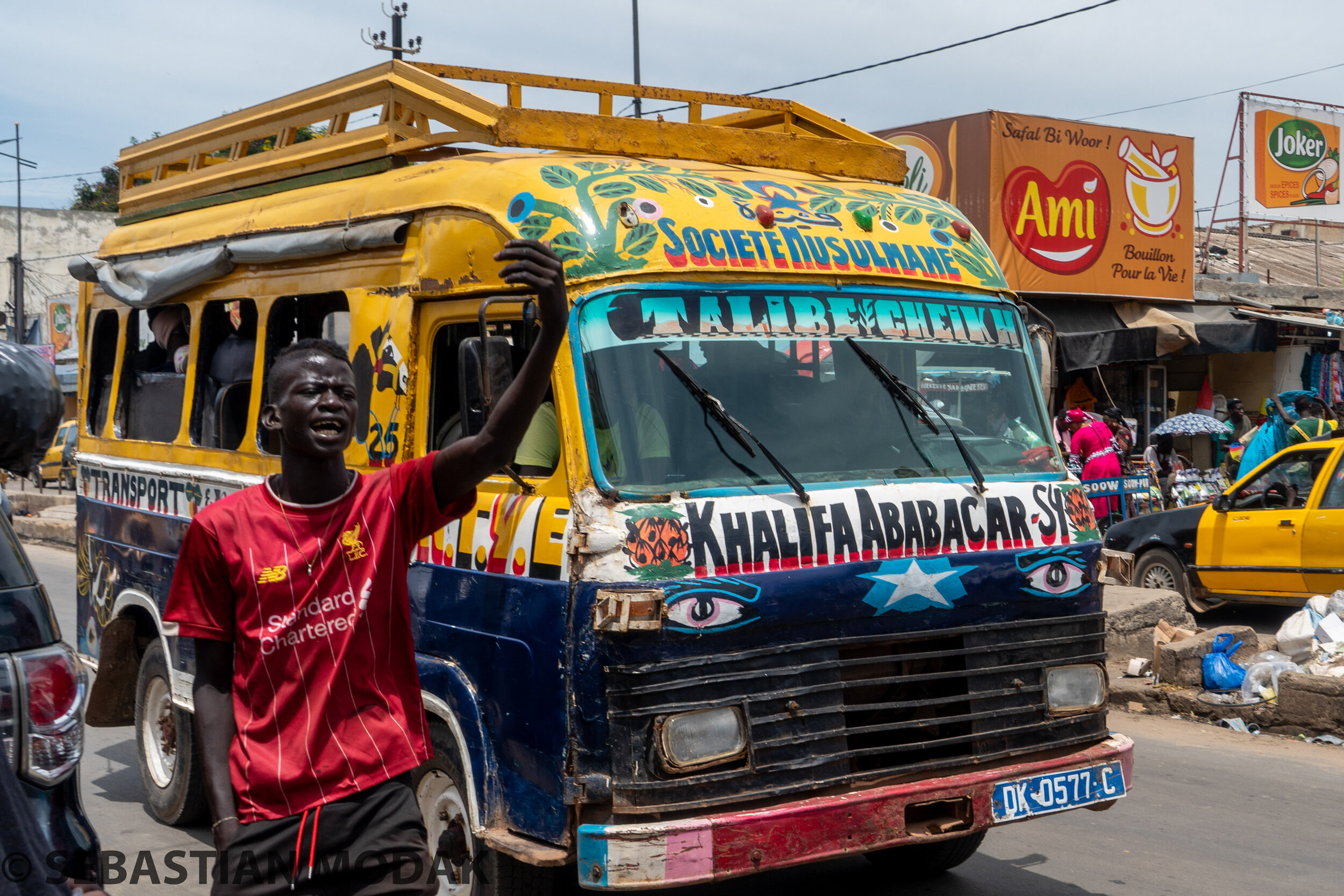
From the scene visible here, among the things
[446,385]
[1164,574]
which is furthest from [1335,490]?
[446,385]

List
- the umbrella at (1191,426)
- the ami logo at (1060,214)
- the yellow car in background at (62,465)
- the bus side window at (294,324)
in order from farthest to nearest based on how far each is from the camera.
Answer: the yellow car in background at (62,465)
the ami logo at (1060,214)
the umbrella at (1191,426)
the bus side window at (294,324)

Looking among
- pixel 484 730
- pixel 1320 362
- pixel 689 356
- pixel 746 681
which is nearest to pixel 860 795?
pixel 746 681

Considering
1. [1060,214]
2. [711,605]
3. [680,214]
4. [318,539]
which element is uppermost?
[1060,214]

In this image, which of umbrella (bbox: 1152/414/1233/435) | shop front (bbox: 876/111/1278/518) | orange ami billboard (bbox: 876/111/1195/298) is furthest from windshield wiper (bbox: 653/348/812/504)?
umbrella (bbox: 1152/414/1233/435)

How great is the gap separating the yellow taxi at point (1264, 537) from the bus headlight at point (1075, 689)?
6.45 metres

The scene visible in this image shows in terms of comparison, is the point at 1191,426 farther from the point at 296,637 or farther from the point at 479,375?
the point at 296,637

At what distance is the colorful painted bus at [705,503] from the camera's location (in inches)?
151

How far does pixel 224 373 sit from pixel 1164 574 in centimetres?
898

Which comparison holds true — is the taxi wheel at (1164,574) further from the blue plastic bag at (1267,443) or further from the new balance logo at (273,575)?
the new balance logo at (273,575)

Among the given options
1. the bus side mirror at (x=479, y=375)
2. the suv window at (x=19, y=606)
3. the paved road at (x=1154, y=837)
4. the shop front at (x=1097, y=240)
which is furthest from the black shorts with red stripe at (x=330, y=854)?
the shop front at (x=1097, y=240)

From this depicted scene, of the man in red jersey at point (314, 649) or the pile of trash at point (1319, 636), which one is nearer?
the man in red jersey at point (314, 649)

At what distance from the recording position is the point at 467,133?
195 inches

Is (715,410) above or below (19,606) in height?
above

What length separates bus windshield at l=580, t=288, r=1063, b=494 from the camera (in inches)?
162
